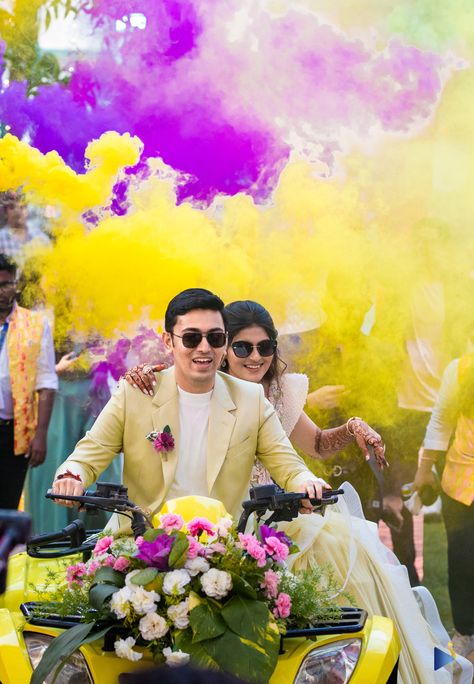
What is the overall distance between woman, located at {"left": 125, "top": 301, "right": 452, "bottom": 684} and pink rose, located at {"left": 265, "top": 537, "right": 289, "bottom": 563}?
1251 millimetres

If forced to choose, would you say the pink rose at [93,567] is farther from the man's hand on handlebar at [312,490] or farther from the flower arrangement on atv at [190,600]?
the man's hand on handlebar at [312,490]

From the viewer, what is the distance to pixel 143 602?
270 cm

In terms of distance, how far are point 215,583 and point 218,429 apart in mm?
1316

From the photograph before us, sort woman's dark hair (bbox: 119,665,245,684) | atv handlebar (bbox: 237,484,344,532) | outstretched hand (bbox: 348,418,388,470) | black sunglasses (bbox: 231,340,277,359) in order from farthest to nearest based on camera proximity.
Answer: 1. black sunglasses (bbox: 231,340,277,359)
2. outstretched hand (bbox: 348,418,388,470)
3. atv handlebar (bbox: 237,484,344,532)
4. woman's dark hair (bbox: 119,665,245,684)

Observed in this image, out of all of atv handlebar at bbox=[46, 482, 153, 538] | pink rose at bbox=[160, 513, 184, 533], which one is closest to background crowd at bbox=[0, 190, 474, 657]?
atv handlebar at bbox=[46, 482, 153, 538]

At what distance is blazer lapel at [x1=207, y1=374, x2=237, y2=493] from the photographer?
13.0 ft

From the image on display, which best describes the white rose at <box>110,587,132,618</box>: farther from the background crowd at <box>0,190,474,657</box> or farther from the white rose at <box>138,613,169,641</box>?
the background crowd at <box>0,190,474,657</box>

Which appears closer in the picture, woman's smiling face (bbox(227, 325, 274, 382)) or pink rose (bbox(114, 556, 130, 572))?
pink rose (bbox(114, 556, 130, 572))

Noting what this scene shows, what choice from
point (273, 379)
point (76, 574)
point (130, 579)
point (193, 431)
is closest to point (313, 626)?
point (130, 579)

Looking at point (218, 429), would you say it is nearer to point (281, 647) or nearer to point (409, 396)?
point (281, 647)

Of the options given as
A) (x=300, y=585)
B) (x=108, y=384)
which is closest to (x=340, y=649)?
(x=300, y=585)

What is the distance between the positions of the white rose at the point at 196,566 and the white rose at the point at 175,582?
28 millimetres

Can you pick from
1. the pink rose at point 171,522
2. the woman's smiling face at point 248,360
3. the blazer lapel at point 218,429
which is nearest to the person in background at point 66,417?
the woman's smiling face at point 248,360

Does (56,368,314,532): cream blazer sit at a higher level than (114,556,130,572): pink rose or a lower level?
higher
